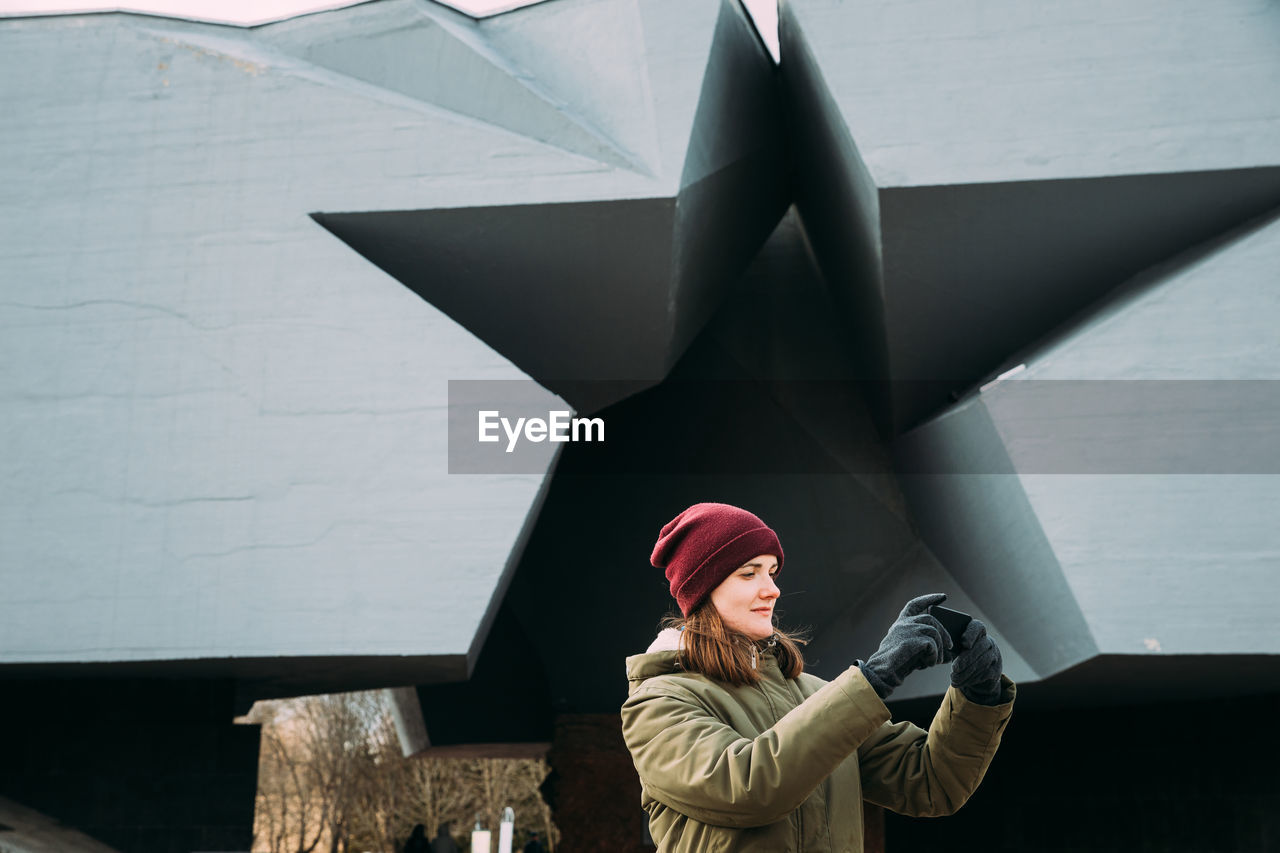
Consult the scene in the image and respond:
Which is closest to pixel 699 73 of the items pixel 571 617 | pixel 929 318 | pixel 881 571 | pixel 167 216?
pixel 929 318

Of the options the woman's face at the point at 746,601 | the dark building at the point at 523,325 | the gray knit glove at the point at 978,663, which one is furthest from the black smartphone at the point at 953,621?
the dark building at the point at 523,325

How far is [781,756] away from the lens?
167cm

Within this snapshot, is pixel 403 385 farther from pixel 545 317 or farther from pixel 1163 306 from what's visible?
pixel 1163 306

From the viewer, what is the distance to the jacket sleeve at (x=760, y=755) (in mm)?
1662

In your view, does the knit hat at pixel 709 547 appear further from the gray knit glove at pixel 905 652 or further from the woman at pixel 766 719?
the gray knit glove at pixel 905 652

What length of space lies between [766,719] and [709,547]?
32cm

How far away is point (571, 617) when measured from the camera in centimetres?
1283

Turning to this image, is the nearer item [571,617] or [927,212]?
[927,212]

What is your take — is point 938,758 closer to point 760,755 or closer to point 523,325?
point 760,755

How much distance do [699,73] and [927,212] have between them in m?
1.98

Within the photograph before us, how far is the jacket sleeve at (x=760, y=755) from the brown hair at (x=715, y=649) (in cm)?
19

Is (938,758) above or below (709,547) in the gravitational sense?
below
